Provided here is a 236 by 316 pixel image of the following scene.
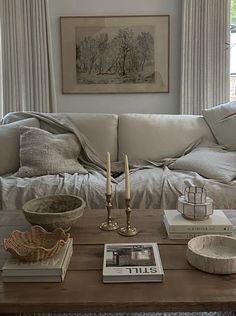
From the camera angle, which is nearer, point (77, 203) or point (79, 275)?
point (79, 275)

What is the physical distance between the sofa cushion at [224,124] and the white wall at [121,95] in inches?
35.6

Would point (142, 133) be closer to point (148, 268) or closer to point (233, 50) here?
point (233, 50)

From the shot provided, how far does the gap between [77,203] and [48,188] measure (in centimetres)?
82

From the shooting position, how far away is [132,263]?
1.37m

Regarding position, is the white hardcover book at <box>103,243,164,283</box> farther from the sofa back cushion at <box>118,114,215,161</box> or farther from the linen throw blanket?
the sofa back cushion at <box>118,114,215,161</box>

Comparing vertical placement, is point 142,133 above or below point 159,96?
below

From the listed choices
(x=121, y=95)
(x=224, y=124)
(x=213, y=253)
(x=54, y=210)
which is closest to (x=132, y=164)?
(x=224, y=124)

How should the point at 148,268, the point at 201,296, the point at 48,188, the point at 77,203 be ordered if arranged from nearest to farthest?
the point at 201,296 < the point at 148,268 < the point at 77,203 < the point at 48,188

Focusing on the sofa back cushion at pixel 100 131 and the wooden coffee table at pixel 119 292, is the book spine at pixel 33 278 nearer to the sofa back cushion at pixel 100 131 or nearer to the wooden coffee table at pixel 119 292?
the wooden coffee table at pixel 119 292

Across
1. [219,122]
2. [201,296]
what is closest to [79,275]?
[201,296]

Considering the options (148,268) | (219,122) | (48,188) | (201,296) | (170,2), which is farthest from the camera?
(170,2)

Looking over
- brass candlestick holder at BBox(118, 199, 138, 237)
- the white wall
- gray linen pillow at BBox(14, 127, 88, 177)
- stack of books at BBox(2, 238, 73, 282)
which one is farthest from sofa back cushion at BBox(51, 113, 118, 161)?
stack of books at BBox(2, 238, 73, 282)

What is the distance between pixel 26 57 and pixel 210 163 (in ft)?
7.27

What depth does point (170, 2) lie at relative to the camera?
12.7 ft
